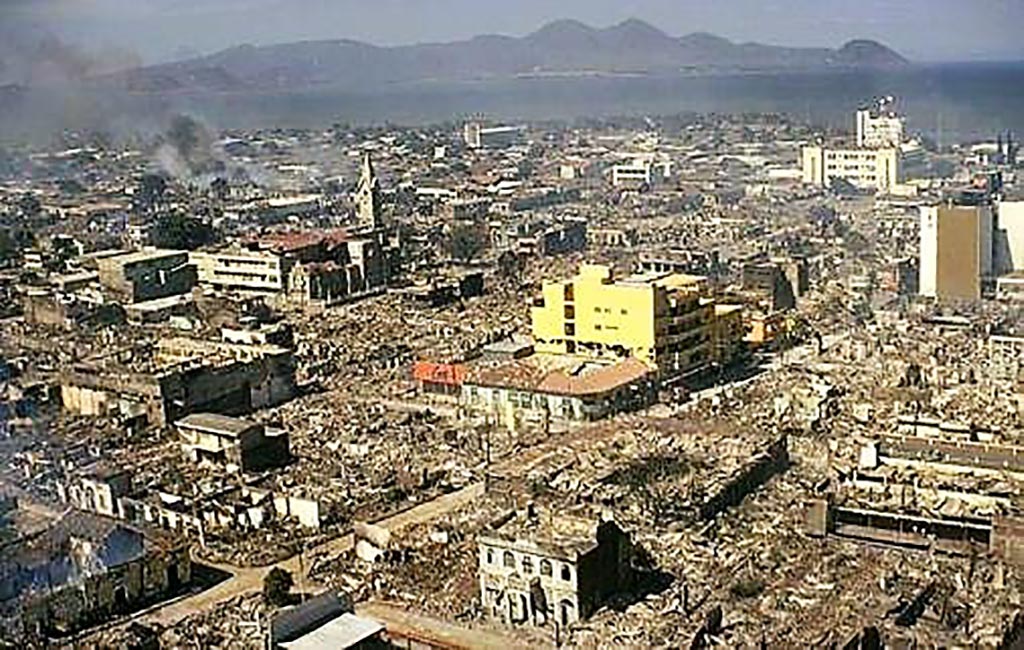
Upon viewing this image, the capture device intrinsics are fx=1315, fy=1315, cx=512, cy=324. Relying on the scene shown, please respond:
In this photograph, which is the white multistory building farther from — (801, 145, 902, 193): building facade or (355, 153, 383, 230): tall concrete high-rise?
(355, 153, 383, 230): tall concrete high-rise

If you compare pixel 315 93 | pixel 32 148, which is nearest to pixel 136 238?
pixel 32 148

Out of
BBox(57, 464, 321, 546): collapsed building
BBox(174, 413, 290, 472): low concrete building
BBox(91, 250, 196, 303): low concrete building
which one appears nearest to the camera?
BBox(57, 464, 321, 546): collapsed building

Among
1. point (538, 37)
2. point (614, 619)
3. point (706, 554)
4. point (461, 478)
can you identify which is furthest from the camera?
point (538, 37)

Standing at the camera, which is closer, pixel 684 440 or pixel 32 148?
pixel 684 440

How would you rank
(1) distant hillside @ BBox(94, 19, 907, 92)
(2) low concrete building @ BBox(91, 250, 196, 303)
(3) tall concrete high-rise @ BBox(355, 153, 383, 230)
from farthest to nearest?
(1) distant hillside @ BBox(94, 19, 907, 92) < (3) tall concrete high-rise @ BBox(355, 153, 383, 230) < (2) low concrete building @ BBox(91, 250, 196, 303)

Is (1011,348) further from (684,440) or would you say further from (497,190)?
(497,190)

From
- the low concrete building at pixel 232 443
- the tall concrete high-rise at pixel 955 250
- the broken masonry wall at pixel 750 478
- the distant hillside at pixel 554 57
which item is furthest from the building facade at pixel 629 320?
the distant hillside at pixel 554 57

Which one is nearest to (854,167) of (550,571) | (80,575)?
(550,571)

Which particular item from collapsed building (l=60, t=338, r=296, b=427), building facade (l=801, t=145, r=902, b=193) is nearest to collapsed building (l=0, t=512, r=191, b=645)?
collapsed building (l=60, t=338, r=296, b=427)
